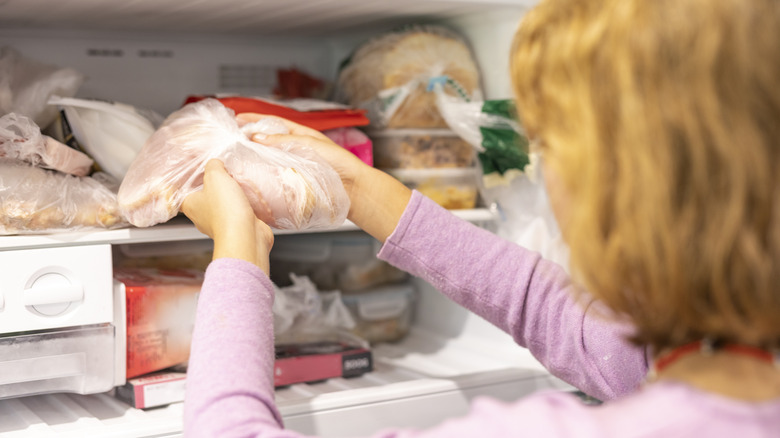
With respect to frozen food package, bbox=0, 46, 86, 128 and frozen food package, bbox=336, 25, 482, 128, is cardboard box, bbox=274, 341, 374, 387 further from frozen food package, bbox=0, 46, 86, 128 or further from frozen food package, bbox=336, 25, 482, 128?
frozen food package, bbox=0, 46, 86, 128

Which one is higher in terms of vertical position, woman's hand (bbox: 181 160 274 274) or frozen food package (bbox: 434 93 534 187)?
frozen food package (bbox: 434 93 534 187)

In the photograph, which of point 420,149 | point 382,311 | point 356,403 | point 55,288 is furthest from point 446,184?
point 55,288

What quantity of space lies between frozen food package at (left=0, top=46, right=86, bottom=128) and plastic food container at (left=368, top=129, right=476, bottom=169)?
478mm

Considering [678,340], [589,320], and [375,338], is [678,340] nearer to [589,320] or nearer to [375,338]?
[589,320]

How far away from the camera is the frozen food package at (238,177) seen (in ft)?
2.97

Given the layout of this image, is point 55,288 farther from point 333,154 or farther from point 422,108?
point 422,108

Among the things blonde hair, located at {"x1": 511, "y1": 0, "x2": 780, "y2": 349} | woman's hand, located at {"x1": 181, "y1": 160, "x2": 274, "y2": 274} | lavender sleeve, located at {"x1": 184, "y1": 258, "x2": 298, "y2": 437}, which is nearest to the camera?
blonde hair, located at {"x1": 511, "y1": 0, "x2": 780, "y2": 349}

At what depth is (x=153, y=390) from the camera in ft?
3.38

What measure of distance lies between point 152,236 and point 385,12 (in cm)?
50

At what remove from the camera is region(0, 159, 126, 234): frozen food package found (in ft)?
3.07

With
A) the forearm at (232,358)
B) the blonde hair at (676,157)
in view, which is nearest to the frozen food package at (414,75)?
the forearm at (232,358)

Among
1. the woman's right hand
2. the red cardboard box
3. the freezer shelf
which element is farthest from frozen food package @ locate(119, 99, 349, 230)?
the freezer shelf

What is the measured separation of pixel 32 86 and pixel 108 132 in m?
0.13

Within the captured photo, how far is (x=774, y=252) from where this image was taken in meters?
0.49
